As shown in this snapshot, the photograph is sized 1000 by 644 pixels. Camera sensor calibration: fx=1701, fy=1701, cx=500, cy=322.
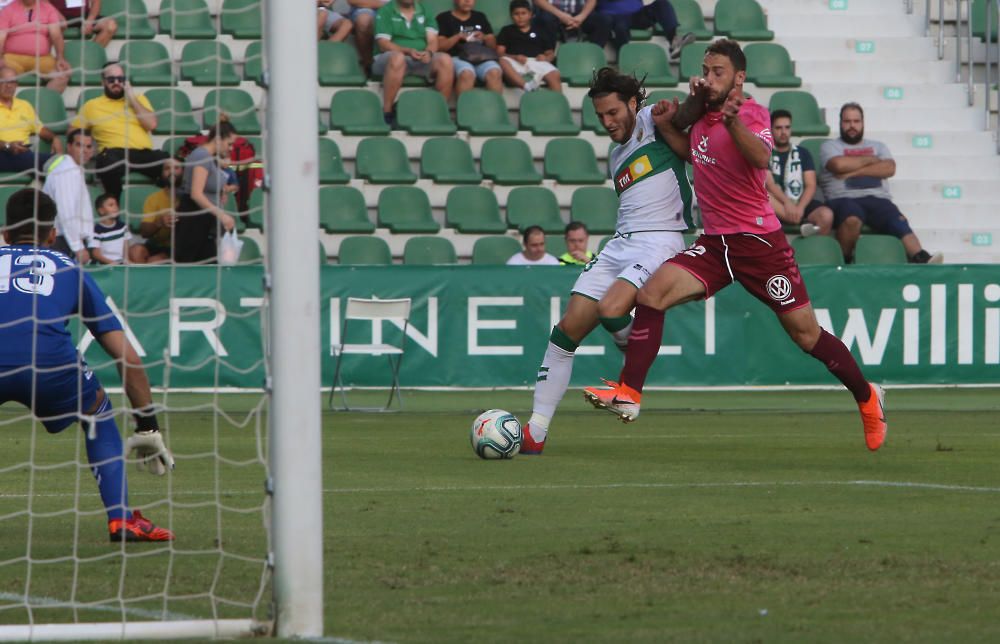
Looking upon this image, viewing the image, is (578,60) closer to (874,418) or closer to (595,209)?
(595,209)

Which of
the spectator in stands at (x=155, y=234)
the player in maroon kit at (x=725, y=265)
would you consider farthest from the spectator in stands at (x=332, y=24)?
the player in maroon kit at (x=725, y=265)

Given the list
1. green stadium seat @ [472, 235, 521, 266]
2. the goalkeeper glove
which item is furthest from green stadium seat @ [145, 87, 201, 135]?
the goalkeeper glove

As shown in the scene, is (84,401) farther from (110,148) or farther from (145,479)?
(110,148)

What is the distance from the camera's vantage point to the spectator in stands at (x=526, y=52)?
20.5m

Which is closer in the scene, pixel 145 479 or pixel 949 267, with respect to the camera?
pixel 145 479

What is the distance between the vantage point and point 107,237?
16.0 meters

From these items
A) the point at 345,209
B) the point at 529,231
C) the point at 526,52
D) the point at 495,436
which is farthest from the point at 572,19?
the point at 495,436

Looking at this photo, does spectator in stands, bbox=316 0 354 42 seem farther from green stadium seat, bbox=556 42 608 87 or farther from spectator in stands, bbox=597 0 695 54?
spectator in stands, bbox=597 0 695 54

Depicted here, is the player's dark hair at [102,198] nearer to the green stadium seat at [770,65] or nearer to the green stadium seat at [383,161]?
the green stadium seat at [383,161]

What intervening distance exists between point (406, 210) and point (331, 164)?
3.25 feet

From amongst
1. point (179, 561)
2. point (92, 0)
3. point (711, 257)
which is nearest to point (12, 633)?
point (179, 561)

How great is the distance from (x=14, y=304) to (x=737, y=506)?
10.8 feet

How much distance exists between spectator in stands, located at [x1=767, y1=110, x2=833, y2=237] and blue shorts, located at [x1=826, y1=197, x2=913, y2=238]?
0.81ft

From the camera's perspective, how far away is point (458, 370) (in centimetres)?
1697
